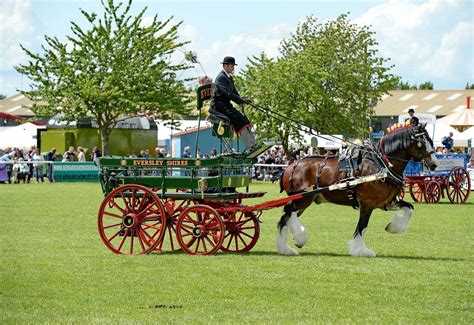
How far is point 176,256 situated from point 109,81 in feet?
118

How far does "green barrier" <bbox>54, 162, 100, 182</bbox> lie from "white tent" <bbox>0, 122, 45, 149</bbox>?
11494 mm

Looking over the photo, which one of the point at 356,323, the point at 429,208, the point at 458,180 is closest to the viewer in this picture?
the point at 356,323

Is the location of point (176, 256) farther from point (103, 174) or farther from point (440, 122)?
point (440, 122)

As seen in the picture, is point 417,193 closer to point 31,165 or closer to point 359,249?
point 359,249

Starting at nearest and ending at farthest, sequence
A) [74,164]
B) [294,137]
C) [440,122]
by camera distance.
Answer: [74,164]
[440,122]
[294,137]

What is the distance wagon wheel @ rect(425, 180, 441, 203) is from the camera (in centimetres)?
3042

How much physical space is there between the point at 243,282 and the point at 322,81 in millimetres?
48369

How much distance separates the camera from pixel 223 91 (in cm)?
1553

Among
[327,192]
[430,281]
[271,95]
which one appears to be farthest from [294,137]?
[430,281]

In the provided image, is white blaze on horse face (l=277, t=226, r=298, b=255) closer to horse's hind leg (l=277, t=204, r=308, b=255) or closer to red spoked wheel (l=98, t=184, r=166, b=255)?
horse's hind leg (l=277, t=204, r=308, b=255)

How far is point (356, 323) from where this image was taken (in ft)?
32.1

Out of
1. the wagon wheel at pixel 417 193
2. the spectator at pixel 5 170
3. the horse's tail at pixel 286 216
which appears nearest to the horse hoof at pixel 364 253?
the horse's tail at pixel 286 216

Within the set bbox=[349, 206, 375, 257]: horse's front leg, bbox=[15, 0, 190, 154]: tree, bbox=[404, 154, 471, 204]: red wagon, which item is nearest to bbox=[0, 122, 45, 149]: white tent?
bbox=[15, 0, 190, 154]: tree

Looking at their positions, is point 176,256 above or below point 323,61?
below
